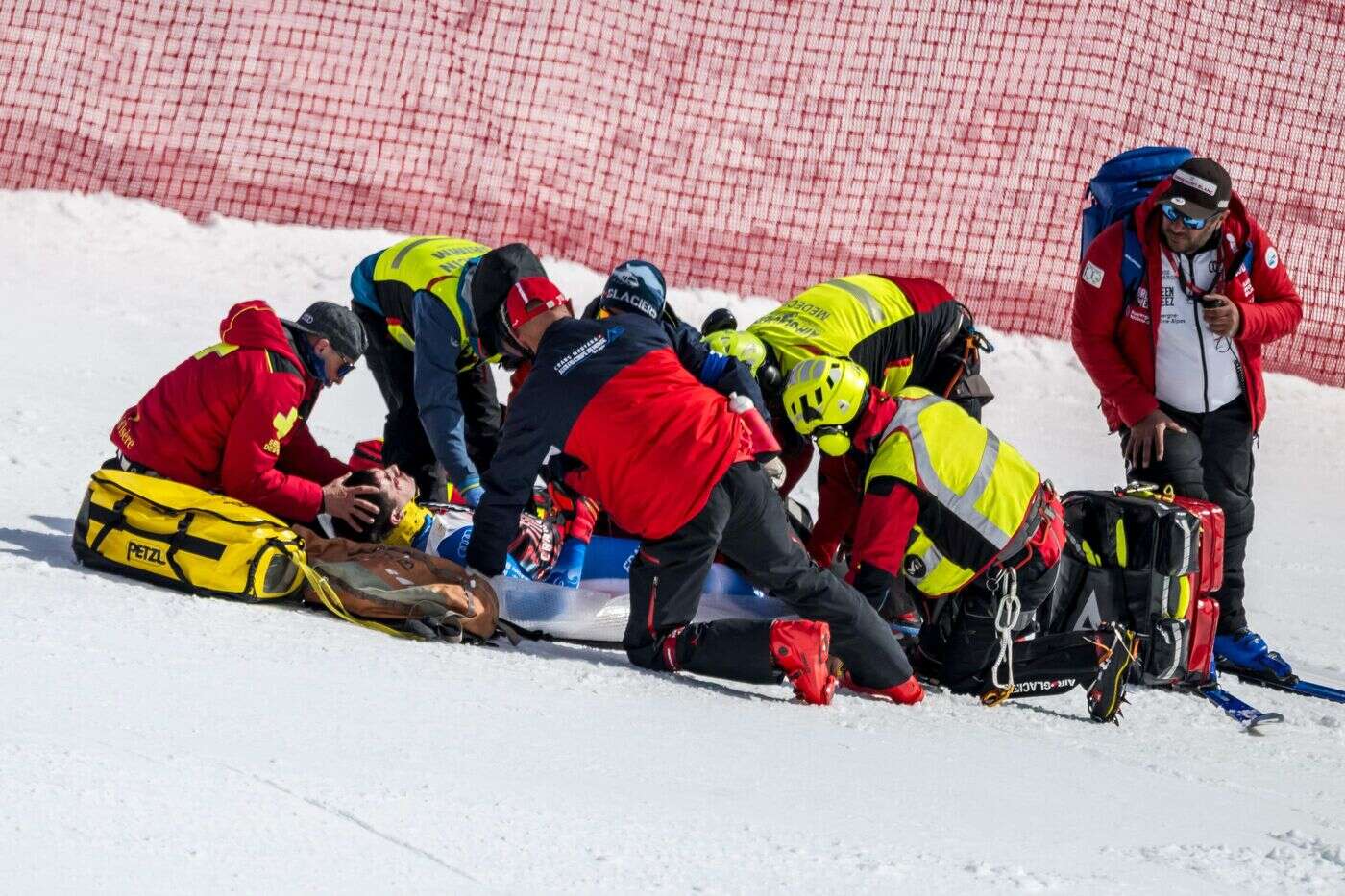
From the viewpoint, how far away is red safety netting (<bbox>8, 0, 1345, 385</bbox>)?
1034 centimetres

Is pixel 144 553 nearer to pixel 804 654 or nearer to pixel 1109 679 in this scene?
pixel 804 654

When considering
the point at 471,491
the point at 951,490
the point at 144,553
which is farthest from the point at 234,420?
the point at 951,490

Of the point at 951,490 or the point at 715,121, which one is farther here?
the point at 715,121

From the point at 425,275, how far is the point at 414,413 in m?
0.53

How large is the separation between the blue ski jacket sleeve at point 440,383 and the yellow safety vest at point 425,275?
0.04 m

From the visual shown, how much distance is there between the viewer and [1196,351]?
17.5 ft

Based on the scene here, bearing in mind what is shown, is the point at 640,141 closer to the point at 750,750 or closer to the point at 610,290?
the point at 610,290

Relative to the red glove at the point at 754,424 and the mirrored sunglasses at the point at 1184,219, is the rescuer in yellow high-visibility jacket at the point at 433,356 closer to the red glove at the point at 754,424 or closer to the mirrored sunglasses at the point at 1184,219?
the red glove at the point at 754,424

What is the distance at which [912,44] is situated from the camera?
11172mm

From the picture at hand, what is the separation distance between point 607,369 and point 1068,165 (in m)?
7.39

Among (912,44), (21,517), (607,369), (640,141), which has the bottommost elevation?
(21,517)

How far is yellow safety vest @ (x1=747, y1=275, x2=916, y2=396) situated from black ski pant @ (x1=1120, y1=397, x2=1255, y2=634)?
35.1 inches

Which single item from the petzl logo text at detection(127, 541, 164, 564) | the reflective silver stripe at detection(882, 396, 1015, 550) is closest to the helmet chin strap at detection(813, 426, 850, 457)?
the reflective silver stripe at detection(882, 396, 1015, 550)

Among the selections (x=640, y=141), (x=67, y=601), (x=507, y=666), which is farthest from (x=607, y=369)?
(x=640, y=141)
